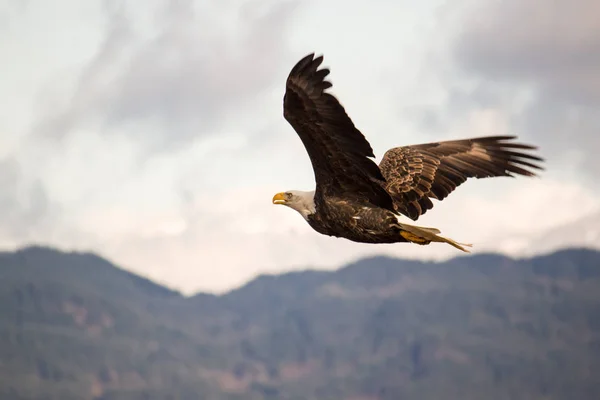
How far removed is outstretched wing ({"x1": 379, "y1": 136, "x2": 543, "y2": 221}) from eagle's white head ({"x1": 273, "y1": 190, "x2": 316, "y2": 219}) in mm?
1621

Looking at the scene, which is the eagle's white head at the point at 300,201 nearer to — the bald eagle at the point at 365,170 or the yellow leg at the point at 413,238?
the bald eagle at the point at 365,170

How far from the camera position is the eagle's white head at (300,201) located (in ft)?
57.5

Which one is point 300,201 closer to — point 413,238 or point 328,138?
point 328,138

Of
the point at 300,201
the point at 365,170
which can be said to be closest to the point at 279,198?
the point at 300,201

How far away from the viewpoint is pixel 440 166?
19.3 meters

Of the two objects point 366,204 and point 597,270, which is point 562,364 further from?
point 366,204

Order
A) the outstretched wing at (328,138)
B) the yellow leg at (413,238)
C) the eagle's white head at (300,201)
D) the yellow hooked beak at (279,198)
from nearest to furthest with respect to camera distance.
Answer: the outstretched wing at (328,138) < the yellow leg at (413,238) < the eagle's white head at (300,201) < the yellow hooked beak at (279,198)

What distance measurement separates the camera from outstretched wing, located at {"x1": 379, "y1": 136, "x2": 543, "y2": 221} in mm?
18594

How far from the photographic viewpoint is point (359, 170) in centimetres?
1661

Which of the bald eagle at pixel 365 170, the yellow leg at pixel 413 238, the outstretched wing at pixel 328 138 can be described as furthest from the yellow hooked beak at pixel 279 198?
the yellow leg at pixel 413 238

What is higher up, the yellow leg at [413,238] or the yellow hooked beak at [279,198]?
the yellow hooked beak at [279,198]

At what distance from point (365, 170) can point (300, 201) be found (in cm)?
162

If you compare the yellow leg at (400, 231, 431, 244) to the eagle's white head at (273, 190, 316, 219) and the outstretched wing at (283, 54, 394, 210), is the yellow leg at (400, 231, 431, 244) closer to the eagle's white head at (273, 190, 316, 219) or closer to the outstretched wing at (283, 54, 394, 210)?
the outstretched wing at (283, 54, 394, 210)

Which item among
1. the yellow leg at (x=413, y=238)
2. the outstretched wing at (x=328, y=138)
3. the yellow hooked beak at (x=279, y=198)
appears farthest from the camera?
the yellow hooked beak at (x=279, y=198)
